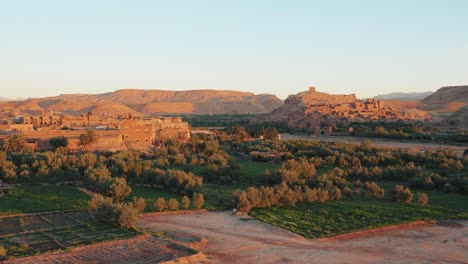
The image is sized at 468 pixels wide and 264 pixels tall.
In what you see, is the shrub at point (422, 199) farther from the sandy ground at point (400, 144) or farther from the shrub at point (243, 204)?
the sandy ground at point (400, 144)

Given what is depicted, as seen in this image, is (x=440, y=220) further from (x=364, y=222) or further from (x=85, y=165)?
(x=85, y=165)

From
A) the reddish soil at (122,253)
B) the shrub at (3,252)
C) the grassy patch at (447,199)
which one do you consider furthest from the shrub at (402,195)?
the shrub at (3,252)

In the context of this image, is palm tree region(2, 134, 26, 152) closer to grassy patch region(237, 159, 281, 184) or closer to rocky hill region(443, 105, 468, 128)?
grassy patch region(237, 159, 281, 184)

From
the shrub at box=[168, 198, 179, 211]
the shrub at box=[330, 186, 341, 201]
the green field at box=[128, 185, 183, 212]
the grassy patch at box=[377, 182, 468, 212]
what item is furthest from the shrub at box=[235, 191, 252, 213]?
the grassy patch at box=[377, 182, 468, 212]

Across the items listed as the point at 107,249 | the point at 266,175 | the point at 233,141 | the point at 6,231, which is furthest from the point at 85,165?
the point at 233,141

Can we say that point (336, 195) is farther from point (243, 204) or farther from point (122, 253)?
point (122, 253)

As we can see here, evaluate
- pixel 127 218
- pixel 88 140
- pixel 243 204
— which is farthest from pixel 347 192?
pixel 88 140
